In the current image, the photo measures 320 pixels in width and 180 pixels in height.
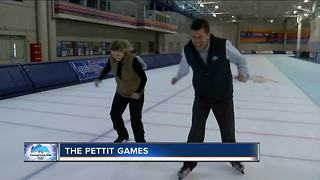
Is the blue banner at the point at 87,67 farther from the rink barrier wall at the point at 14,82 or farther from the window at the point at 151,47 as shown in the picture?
the window at the point at 151,47

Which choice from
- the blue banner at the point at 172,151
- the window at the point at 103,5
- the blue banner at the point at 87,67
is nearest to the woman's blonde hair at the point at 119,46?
the blue banner at the point at 172,151

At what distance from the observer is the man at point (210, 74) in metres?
2.68

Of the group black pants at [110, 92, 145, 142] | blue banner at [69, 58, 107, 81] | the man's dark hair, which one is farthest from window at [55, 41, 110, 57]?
the man's dark hair

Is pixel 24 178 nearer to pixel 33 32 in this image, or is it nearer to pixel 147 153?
pixel 147 153

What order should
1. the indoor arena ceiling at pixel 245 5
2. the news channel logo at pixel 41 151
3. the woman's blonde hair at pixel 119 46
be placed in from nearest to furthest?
1. the news channel logo at pixel 41 151
2. the woman's blonde hair at pixel 119 46
3. the indoor arena ceiling at pixel 245 5

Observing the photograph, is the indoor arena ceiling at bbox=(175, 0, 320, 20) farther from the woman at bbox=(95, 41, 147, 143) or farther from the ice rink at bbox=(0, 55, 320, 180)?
the woman at bbox=(95, 41, 147, 143)

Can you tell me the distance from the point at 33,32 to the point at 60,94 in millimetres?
8023

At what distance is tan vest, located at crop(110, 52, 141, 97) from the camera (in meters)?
3.39

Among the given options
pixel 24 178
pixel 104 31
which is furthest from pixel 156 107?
pixel 104 31

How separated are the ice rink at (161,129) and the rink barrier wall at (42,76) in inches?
12.3

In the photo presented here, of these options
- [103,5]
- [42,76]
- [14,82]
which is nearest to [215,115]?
[14,82]

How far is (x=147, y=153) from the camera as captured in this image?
2631mm

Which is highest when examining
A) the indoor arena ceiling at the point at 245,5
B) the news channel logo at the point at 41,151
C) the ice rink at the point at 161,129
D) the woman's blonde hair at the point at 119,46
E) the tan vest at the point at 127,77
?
the indoor arena ceiling at the point at 245,5

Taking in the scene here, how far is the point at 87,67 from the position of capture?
36.7 ft
